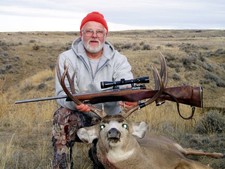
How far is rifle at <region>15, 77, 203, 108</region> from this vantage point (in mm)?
5824

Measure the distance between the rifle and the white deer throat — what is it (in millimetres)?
795

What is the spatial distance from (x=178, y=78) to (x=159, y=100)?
17944 millimetres

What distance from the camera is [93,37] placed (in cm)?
671

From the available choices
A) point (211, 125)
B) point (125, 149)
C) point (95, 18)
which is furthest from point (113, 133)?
point (211, 125)

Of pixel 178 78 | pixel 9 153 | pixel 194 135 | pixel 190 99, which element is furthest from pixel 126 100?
pixel 178 78

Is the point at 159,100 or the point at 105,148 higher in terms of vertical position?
the point at 159,100

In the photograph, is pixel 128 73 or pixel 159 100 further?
pixel 128 73

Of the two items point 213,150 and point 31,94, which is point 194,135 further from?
point 31,94

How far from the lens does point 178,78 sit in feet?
77.7

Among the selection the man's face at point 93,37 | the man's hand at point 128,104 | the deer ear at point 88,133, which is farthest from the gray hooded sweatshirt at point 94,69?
the deer ear at point 88,133

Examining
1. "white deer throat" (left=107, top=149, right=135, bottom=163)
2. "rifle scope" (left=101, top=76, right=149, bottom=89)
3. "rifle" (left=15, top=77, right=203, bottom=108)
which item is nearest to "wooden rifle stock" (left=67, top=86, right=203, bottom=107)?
"rifle" (left=15, top=77, right=203, bottom=108)

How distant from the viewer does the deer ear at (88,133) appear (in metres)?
5.71

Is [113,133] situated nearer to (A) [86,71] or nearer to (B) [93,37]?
(A) [86,71]

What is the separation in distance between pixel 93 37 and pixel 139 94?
3.99 ft
